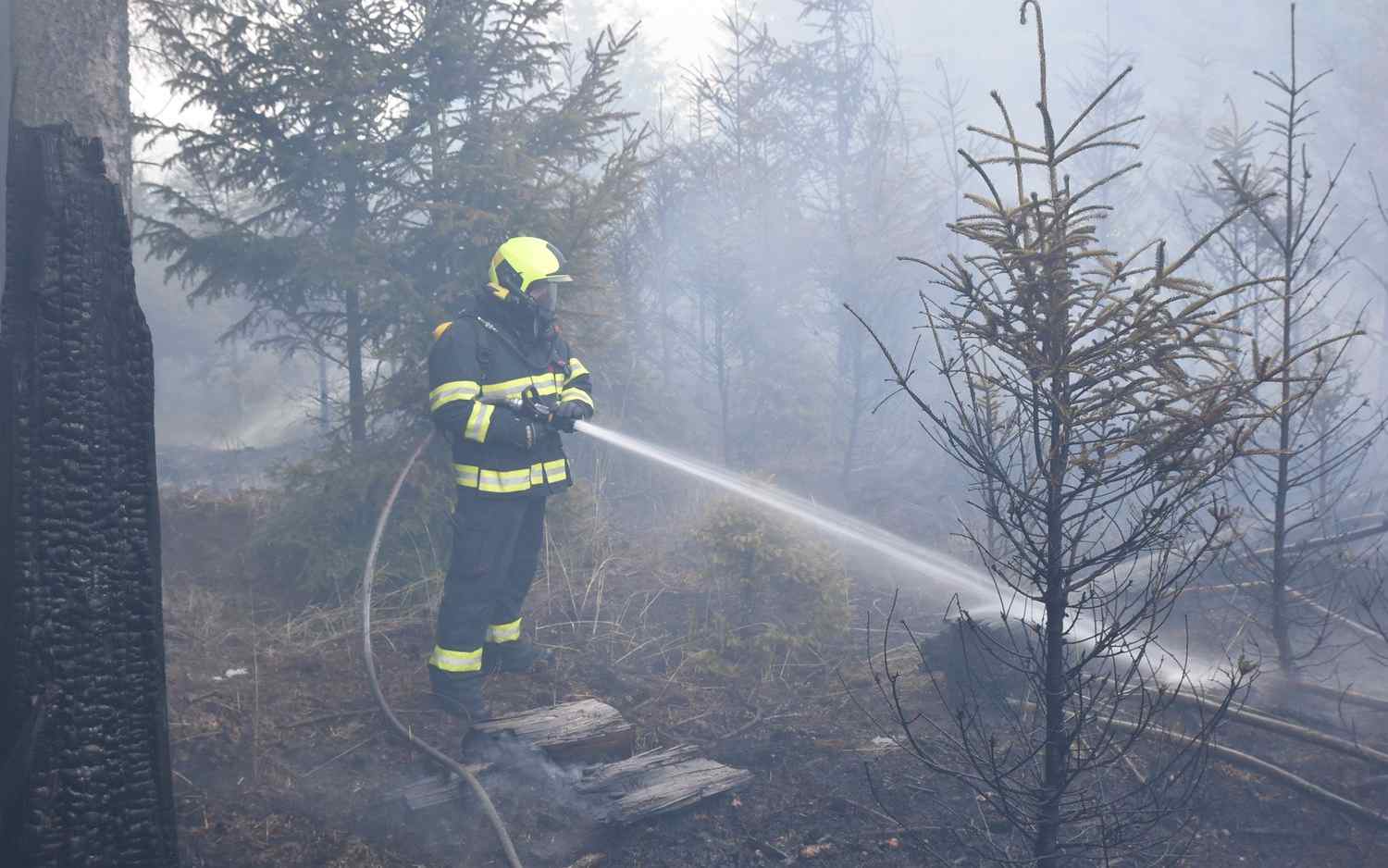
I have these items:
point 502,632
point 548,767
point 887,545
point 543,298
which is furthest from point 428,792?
point 887,545

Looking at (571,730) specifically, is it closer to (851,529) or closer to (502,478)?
(502,478)

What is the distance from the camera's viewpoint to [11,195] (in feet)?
11.0

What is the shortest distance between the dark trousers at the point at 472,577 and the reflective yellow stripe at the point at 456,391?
0.64m

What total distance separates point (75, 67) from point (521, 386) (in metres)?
3.47

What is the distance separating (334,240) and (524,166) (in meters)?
1.77

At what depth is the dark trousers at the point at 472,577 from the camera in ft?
19.0

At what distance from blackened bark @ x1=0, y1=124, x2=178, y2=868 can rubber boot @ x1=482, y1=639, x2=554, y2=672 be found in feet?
9.84

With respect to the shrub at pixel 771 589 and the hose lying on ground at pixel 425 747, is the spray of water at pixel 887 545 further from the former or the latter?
the hose lying on ground at pixel 425 747

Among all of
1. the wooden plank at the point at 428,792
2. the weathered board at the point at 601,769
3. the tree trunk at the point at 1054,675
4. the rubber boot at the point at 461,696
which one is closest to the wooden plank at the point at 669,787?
the weathered board at the point at 601,769

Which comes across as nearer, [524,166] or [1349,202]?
[524,166]

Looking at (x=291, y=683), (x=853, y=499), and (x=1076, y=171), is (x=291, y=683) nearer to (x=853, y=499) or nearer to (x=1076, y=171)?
(x=853, y=499)

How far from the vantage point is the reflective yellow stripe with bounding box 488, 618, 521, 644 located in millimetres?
6352

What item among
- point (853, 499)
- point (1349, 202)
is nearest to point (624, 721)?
point (853, 499)

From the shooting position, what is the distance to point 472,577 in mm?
5820
